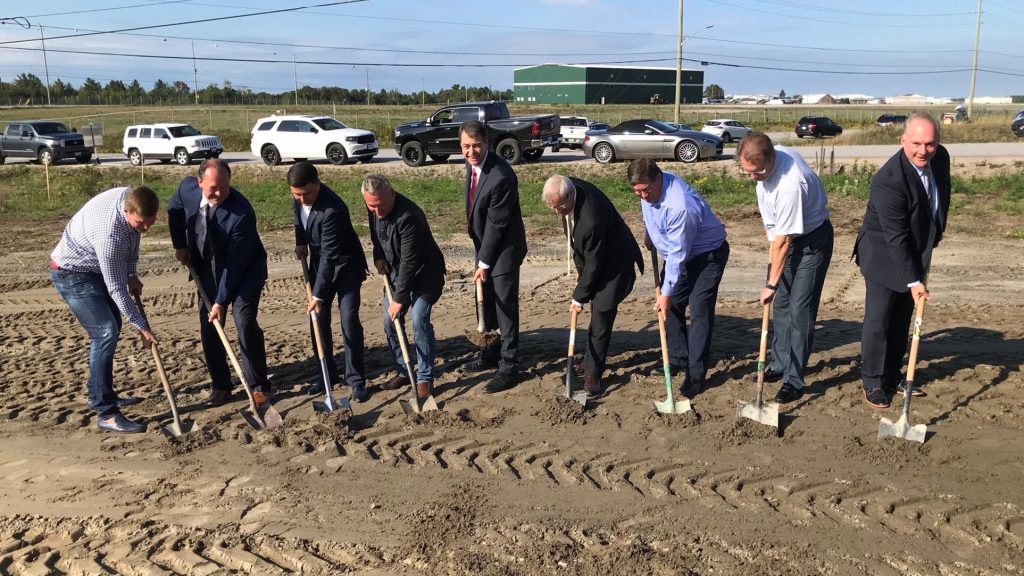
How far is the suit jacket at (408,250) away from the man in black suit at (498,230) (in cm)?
38

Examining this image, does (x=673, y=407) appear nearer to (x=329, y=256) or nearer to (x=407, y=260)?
(x=407, y=260)

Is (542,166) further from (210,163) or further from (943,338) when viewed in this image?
(210,163)

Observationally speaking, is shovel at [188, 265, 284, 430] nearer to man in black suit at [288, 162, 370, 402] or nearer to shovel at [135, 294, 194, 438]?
shovel at [135, 294, 194, 438]

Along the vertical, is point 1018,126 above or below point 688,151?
above

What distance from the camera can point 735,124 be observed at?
36125mm

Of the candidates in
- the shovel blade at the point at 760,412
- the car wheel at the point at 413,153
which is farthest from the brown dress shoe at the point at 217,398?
the car wheel at the point at 413,153

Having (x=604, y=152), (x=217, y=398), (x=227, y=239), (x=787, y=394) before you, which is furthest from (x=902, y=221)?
(x=604, y=152)

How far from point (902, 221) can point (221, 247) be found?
4703 mm

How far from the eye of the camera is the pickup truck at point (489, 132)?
22.4 m

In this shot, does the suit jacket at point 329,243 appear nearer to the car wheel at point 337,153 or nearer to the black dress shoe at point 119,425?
the black dress shoe at point 119,425

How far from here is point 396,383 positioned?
655 centimetres

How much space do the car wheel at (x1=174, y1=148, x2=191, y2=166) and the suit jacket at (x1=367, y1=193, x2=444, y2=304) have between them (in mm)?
24308

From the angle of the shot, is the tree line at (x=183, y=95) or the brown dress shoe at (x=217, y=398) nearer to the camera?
the brown dress shoe at (x=217, y=398)

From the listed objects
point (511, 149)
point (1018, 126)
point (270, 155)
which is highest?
point (1018, 126)
